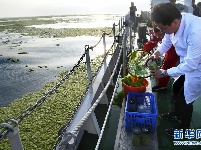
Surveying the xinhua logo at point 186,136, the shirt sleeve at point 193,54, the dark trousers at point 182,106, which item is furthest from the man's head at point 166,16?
the xinhua logo at point 186,136

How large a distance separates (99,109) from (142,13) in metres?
17.6

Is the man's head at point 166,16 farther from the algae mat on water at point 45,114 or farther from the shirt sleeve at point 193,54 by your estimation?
the algae mat on water at point 45,114

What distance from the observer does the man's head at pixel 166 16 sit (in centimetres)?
278

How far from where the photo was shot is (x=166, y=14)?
9.07 feet

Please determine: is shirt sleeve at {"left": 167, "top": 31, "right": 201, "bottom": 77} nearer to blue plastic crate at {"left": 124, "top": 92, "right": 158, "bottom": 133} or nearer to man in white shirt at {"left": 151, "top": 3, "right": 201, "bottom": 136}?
man in white shirt at {"left": 151, "top": 3, "right": 201, "bottom": 136}

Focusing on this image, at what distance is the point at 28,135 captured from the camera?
5.33 m

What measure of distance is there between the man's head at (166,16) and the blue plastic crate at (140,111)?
1545mm

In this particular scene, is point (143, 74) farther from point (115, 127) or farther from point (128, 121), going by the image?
point (115, 127)

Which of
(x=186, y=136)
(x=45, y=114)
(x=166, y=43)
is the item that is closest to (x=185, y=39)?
(x=166, y=43)

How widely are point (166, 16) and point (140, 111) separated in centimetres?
200

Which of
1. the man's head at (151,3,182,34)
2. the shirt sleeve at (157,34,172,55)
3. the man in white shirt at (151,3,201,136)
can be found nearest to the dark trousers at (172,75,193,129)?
the man in white shirt at (151,3,201,136)

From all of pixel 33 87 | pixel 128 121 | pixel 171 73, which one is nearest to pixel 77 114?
pixel 128 121

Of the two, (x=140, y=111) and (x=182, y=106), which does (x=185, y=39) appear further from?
(x=140, y=111)

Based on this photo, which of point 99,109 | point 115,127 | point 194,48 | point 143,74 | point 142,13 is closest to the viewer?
point 194,48
